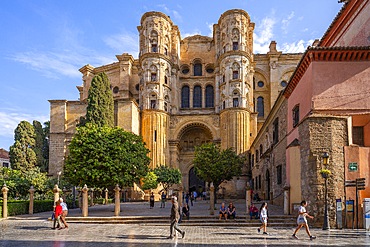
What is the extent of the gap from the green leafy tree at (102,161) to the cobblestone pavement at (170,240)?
23.0 ft

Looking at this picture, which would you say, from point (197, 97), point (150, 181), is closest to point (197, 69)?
point (197, 97)

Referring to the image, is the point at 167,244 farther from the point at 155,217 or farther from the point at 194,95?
the point at 194,95

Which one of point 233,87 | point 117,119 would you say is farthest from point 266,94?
point 117,119

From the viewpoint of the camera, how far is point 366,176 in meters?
15.6

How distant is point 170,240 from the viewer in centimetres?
1277

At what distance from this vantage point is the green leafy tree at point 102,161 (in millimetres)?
23219

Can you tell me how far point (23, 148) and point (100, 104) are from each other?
13030 millimetres

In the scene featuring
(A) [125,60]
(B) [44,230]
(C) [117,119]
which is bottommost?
(B) [44,230]

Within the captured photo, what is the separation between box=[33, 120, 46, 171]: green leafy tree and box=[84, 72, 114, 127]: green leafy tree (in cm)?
1019

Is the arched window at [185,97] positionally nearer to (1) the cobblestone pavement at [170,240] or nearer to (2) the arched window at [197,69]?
(2) the arched window at [197,69]

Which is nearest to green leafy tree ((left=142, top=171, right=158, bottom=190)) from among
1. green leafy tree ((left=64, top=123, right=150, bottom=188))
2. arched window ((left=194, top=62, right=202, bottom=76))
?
green leafy tree ((left=64, top=123, right=150, bottom=188))

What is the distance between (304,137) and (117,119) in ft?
100

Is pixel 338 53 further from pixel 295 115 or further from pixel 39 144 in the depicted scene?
pixel 39 144

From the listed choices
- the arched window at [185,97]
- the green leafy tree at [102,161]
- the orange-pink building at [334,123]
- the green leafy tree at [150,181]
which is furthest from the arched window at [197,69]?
the orange-pink building at [334,123]
